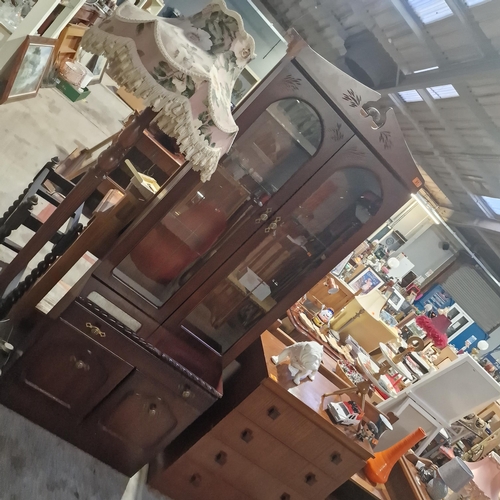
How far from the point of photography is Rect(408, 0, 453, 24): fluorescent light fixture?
3.55 metres

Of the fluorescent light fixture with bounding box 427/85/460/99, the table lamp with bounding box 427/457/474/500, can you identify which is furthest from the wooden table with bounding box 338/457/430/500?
the fluorescent light fixture with bounding box 427/85/460/99

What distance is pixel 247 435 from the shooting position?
75.3 inches

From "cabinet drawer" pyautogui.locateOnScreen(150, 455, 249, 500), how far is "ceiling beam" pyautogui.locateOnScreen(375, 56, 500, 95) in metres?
3.52

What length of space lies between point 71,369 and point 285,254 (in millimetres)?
967

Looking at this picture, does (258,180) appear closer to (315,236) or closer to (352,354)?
(315,236)

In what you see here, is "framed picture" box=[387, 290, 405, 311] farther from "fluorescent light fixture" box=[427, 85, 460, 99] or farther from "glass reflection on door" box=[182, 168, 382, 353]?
"glass reflection on door" box=[182, 168, 382, 353]

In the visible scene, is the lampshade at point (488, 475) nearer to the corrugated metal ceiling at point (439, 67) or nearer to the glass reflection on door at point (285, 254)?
the glass reflection on door at point (285, 254)

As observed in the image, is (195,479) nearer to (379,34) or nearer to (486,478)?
(486,478)

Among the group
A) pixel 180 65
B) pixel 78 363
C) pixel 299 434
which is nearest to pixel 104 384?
pixel 78 363

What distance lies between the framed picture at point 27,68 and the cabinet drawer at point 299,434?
2.63m

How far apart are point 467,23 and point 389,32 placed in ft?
3.92

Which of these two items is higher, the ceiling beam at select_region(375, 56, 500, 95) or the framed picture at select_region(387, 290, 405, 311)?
the ceiling beam at select_region(375, 56, 500, 95)

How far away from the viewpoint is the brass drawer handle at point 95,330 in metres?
1.61

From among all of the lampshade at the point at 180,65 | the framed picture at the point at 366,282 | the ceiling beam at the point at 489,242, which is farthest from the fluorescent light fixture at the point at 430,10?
the ceiling beam at the point at 489,242
